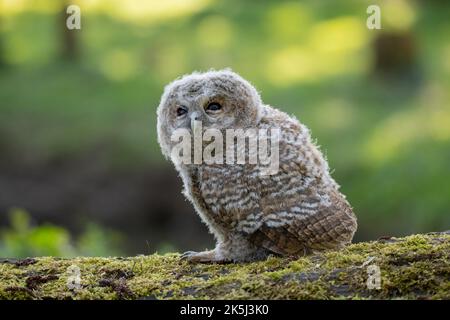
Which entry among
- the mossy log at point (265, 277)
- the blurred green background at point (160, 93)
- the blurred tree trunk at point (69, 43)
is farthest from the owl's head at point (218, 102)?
the blurred tree trunk at point (69, 43)

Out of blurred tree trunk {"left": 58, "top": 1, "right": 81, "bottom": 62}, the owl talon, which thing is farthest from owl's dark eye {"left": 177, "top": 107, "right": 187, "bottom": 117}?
blurred tree trunk {"left": 58, "top": 1, "right": 81, "bottom": 62}

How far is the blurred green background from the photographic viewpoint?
1267 cm

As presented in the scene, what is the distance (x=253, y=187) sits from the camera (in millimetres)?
5199

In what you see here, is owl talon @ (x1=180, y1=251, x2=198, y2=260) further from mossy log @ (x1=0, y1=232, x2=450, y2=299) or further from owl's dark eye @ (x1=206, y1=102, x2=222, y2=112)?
owl's dark eye @ (x1=206, y1=102, x2=222, y2=112)

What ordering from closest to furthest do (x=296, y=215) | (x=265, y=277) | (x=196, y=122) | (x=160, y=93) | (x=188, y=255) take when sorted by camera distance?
(x=265, y=277) < (x=296, y=215) < (x=196, y=122) < (x=188, y=255) < (x=160, y=93)

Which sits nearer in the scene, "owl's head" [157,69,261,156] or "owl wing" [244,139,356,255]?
"owl wing" [244,139,356,255]

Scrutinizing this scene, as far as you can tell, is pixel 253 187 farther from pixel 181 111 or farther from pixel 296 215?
pixel 181 111

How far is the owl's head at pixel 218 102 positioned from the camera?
17.7ft

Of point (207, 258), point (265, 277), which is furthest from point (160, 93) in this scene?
point (265, 277)

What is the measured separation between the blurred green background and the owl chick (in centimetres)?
401

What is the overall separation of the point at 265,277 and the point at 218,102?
1.18m

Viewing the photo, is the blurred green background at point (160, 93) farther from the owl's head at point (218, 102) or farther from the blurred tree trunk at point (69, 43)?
the owl's head at point (218, 102)

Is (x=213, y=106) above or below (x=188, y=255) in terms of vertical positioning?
above

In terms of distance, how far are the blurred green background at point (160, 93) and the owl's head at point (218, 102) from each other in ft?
13.2
